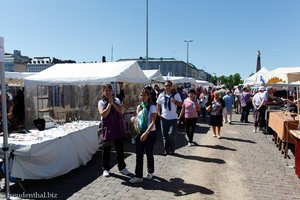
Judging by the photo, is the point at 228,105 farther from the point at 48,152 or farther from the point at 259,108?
the point at 48,152

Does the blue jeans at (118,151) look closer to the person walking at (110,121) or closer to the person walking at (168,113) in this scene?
the person walking at (110,121)

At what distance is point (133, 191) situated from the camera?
4730 mm

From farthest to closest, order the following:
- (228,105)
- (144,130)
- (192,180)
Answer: (228,105) → (192,180) → (144,130)

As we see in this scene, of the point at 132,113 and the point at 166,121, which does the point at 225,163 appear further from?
the point at 132,113

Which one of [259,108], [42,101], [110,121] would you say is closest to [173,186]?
[110,121]

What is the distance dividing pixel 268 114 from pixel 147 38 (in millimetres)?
15115

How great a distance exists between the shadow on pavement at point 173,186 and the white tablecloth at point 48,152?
3.84ft

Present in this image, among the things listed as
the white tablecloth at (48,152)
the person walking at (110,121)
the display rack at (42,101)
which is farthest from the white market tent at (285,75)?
the display rack at (42,101)

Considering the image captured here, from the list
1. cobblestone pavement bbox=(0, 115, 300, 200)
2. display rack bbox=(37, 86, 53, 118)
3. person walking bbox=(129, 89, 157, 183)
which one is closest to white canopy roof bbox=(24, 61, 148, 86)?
display rack bbox=(37, 86, 53, 118)

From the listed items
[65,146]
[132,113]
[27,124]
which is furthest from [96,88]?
[65,146]

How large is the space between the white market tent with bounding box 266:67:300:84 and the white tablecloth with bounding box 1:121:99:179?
6.45m

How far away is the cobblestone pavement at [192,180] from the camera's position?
181 inches

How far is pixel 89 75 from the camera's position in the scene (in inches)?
361

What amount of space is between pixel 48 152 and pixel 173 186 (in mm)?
2233
